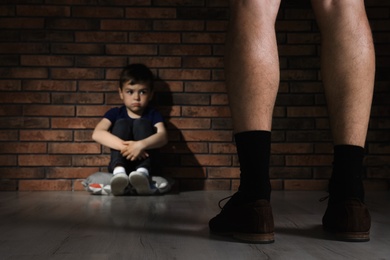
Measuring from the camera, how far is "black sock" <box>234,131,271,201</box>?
3.95 ft

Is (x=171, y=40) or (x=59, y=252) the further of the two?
(x=171, y=40)

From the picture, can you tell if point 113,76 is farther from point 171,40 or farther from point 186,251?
point 186,251

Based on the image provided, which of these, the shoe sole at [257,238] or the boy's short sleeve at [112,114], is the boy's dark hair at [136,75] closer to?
the boy's short sleeve at [112,114]

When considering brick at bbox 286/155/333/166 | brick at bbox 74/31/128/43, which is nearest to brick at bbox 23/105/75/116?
brick at bbox 74/31/128/43

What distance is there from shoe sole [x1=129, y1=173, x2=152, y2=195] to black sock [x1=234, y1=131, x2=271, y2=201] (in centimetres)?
137

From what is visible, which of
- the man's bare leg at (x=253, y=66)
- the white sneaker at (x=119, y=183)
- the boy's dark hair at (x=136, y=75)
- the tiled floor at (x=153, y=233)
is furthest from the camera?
the boy's dark hair at (x=136, y=75)

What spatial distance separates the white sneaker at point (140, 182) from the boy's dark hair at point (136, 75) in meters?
0.61

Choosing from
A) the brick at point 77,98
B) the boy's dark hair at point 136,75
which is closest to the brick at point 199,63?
the boy's dark hair at point 136,75

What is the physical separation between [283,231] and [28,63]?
7.29 ft

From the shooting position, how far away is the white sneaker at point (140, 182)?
2.53 metres

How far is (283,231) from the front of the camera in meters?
1.41

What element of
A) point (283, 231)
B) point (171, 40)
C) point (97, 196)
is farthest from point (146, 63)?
point (283, 231)

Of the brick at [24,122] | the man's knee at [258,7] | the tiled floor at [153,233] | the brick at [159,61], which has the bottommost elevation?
the tiled floor at [153,233]

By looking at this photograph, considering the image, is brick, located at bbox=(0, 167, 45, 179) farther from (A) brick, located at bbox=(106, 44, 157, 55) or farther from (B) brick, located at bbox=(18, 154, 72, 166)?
(A) brick, located at bbox=(106, 44, 157, 55)
